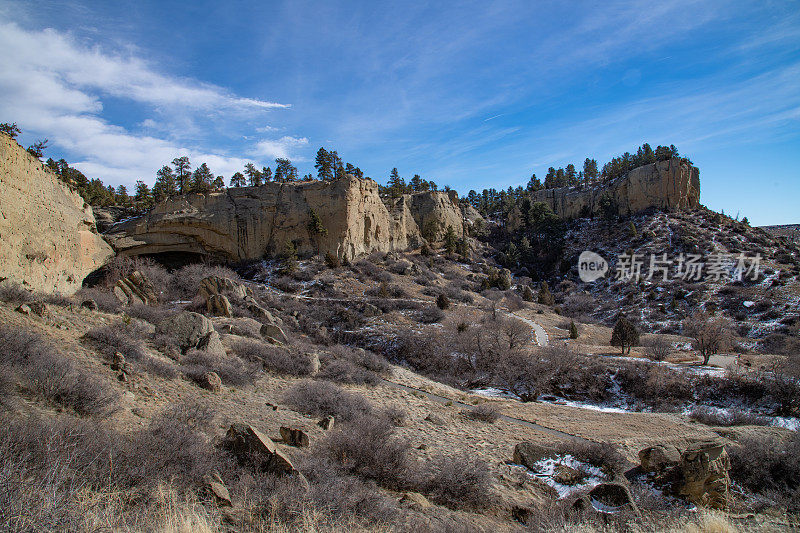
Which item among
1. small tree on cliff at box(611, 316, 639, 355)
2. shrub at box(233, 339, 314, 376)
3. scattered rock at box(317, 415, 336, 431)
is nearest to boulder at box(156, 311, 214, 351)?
shrub at box(233, 339, 314, 376)

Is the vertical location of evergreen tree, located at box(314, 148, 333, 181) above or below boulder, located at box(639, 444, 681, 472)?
above

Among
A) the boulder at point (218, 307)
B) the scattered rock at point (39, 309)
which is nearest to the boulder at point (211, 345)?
the scattered rock at point (39, 309)

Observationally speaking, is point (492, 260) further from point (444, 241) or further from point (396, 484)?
point (396, 484)

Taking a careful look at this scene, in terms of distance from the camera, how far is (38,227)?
1470 cm

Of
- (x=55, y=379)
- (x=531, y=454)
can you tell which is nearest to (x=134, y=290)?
(x=55, y=379)

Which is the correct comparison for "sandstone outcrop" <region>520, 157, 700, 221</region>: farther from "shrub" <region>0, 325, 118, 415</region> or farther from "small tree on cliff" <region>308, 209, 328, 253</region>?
"shrub" <region>0, 325, 118, 415</region>

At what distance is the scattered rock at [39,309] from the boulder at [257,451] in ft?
25.7

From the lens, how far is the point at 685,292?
127 ft

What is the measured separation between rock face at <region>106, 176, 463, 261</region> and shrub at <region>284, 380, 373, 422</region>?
31.6 m

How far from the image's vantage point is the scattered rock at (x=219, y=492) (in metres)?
4.88

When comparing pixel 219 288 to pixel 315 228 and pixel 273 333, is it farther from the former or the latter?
pixel 315 228

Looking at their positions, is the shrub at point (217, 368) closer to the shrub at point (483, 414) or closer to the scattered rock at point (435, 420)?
the scattered rock at point (435, 420)

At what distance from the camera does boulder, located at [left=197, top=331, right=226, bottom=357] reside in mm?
Answer: 12328

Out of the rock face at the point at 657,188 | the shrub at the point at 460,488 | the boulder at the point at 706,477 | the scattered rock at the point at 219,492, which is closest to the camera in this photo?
the scattered rock at the point at 219,492
